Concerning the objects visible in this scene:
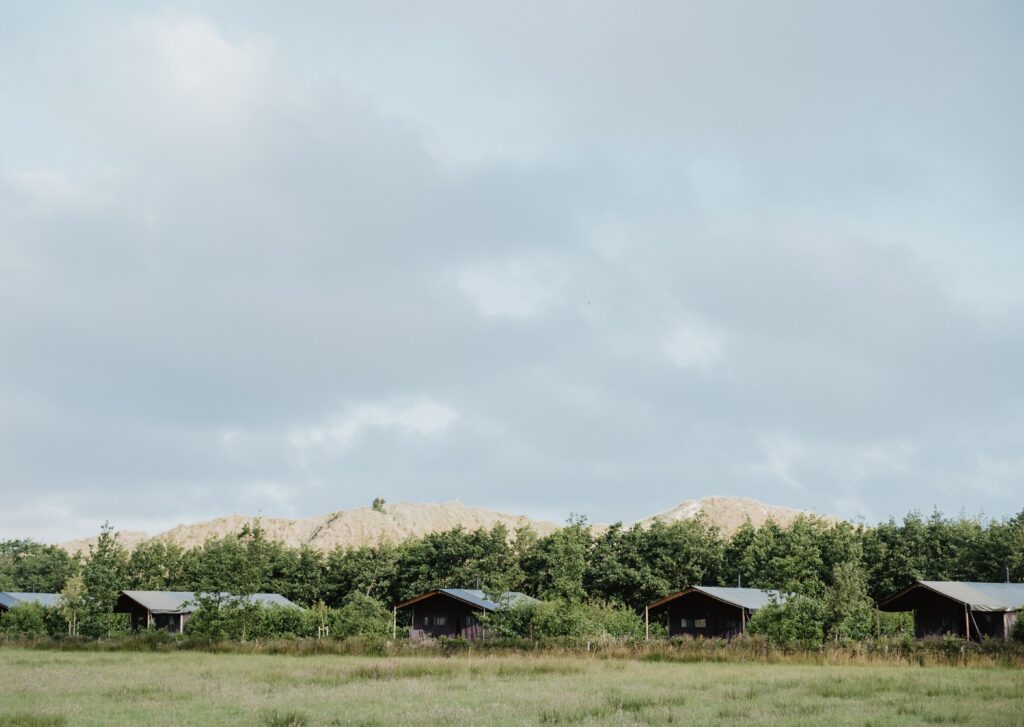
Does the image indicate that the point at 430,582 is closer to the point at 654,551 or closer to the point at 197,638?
the point at 654,551

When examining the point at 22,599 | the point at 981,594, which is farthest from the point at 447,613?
the point at 22,599

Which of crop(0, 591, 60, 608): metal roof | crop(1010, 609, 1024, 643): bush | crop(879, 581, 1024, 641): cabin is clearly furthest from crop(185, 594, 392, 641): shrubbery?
crop(1010, 609, 1024, 643): bush

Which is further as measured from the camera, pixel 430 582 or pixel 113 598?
pixel 430 582

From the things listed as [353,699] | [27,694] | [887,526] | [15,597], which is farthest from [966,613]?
[15,597]

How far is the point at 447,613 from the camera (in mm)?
73562

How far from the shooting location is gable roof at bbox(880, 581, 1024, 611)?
5706 cm

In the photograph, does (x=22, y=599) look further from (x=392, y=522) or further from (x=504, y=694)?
(x=392, y=522)

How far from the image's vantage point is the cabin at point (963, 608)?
57.3 m

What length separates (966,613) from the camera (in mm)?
56969

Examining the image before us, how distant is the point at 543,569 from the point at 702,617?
75.1 ft

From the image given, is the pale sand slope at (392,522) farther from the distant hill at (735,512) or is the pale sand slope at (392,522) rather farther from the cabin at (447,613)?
the cabin at (447,613)

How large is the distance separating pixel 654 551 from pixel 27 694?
210 feet

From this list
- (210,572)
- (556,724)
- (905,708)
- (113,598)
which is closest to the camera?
(556,724)

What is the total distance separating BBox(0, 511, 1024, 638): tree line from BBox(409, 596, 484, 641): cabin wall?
8.94 ft
